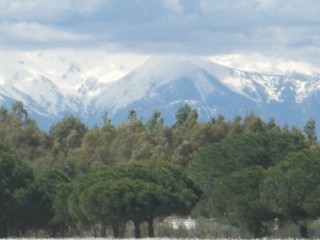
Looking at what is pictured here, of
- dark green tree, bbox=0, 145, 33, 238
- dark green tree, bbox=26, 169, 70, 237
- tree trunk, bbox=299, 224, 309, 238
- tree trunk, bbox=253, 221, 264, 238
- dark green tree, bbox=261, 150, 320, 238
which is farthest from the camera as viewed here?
dark green tree, bbox=26, 169, 70, 237

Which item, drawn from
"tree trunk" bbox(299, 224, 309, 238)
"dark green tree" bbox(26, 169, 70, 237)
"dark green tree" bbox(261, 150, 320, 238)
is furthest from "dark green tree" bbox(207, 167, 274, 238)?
"dark green tree" bbox(26, 169, 70, 237)

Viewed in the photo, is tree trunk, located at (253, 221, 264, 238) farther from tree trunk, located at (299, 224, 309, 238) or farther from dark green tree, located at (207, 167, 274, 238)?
tree trunk, located at (299, 224, 309, 238)

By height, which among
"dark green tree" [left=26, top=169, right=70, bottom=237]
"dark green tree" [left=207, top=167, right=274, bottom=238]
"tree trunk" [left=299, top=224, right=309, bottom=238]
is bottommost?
"tree trunk" [left=299, top=224, right=309, bottom=238]

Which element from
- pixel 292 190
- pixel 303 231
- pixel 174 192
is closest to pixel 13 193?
pixel 174 192

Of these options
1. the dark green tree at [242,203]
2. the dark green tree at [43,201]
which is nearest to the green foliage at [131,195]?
the dark green tree at [242,203]

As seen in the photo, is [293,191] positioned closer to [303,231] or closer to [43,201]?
[303,231]

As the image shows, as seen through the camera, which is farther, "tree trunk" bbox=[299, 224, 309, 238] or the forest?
"tree trunk" bbox=[299, 224, 309, 238]

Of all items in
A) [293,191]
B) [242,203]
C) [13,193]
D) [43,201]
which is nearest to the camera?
[293,191]

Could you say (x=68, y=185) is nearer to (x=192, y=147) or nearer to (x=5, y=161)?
(x=5, y=161)

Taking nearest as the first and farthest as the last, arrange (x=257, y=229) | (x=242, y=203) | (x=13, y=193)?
1. (x=242, y=203)
2. (x=257, y=229)
3. (x=13, y=193)

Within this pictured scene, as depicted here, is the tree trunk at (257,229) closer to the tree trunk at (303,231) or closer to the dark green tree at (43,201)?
the tree trunk at (303,231)

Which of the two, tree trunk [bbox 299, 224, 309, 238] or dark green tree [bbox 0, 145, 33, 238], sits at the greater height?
dark green tree [bbox 0, 145, 33, 238]

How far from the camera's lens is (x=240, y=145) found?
82500mm

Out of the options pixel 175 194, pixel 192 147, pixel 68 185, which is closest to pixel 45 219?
pixel 68 185
